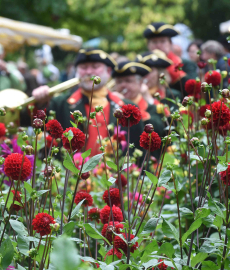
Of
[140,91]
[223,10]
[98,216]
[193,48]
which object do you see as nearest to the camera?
[98,216]

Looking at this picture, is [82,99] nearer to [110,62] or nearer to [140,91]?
[110,62]

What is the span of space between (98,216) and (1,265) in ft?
1.25

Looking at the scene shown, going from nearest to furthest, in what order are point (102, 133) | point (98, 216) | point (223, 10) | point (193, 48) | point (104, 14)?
point (98, 216)
point (102, 133)
point (193, 48)
point (223, 10)
point (104, 14)

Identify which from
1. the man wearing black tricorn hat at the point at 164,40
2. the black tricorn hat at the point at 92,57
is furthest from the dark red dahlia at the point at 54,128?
the man wearing black tricorn hat at the point at 164,40

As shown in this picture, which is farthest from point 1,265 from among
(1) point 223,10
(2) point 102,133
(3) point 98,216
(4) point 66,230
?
(1) point 223,10

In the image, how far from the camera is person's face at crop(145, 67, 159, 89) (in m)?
3.61

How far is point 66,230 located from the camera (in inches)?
34.5

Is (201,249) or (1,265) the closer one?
(1,265)

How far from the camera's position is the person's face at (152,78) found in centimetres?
361

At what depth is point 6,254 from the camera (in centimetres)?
85

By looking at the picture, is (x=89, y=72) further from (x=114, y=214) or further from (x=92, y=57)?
(x=114, y=214)

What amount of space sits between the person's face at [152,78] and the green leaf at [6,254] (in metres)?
2.89

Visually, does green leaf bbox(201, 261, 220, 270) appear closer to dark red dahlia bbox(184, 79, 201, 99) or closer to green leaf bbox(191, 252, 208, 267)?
green leaf bbox(191, 252, 208, 267)

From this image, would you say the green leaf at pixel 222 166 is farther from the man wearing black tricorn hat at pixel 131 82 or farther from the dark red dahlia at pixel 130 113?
the man wearing black tricorn hat at pixel 131 82
